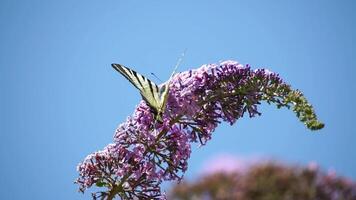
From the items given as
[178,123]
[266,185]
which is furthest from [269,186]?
[178,123]

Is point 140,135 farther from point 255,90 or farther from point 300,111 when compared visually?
point 300,111

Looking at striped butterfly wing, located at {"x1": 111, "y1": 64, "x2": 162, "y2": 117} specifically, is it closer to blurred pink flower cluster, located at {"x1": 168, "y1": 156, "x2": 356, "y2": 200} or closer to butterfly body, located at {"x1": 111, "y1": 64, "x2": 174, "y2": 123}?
butterfly body, located at {"x1": 111, "y1": 64, "x2": 174, "y2": 123}

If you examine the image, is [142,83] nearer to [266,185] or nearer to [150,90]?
[150,90]

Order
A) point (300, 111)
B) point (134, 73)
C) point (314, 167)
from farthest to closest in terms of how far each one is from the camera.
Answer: point (134, 73), point (300, 111), point (314, 167)

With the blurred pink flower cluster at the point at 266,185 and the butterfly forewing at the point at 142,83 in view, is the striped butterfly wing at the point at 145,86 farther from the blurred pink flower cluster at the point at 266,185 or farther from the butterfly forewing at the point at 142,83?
the blurred pink flower cluster at the point at 266,185

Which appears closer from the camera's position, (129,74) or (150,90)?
(150,90)

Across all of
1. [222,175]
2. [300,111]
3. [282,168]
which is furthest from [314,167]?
[300,111]

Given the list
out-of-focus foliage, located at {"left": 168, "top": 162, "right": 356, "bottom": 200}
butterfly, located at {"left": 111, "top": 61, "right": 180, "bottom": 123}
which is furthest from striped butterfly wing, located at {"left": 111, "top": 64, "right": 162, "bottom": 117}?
out-of-focus foliage, located at {"left": 168, "top": 162, "right": 356, "bottom": 200}
